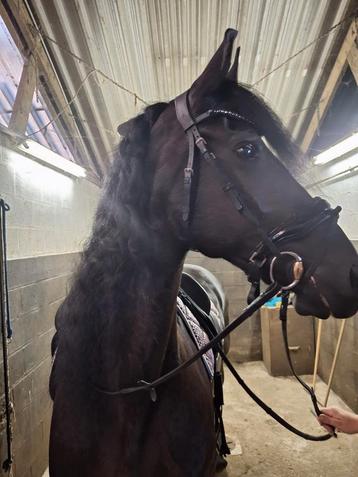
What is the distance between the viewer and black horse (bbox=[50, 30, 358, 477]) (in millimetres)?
842

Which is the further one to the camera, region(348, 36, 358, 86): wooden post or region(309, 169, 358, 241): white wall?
region(309, 169, 358, 241): white wall

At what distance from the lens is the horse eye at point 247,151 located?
0.88 meters

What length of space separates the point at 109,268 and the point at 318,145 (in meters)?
3.48

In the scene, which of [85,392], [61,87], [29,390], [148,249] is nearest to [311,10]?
[61,87]

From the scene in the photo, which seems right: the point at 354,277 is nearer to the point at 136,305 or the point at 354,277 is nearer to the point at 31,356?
the point at 136,305

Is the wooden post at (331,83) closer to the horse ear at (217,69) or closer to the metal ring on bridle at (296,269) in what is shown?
the horse ear at (217,69)

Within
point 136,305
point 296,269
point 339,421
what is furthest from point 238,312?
point 296,269

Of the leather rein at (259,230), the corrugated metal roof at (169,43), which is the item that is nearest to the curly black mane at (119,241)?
the leather rein at (259,230)

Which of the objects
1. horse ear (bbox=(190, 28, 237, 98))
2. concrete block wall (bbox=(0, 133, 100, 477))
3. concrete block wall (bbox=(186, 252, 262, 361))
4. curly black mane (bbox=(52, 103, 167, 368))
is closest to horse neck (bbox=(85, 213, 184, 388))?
curly black mane (bbox=(52, 103, 167, 368))

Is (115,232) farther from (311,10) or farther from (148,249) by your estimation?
(311,10)

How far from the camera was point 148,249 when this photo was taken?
979 mm

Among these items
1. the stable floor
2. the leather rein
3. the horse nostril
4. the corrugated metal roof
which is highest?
the corrugated metal roof

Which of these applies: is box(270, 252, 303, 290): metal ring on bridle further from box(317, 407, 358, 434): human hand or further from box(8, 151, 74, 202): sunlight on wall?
box(8, 151, 74, 202): sunlight on wall

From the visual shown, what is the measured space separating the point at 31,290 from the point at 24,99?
4.08 feet
